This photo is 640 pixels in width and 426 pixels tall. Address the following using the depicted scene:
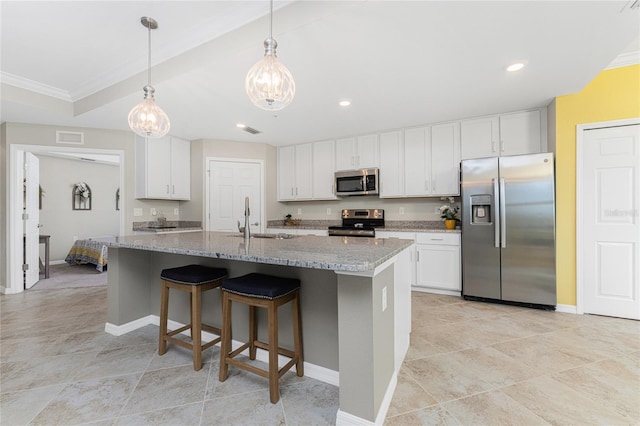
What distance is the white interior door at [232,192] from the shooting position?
15.3 ft

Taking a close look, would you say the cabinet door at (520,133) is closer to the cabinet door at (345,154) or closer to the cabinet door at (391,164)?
the cabinet door at (391,164)

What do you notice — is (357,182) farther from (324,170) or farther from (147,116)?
(147,116)

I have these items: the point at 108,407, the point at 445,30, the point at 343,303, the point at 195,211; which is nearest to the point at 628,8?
the point at 445,30

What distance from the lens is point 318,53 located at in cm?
216

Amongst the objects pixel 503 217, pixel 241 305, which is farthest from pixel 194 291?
pixel 503 217

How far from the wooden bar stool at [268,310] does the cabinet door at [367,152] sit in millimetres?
3011

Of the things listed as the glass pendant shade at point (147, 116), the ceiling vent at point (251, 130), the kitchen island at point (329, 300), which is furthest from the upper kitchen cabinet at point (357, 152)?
the glass pendant shade at point (147, 116)

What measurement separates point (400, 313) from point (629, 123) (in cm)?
311

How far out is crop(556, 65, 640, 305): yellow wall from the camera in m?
2.82

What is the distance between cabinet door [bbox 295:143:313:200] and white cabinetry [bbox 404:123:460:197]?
64.5 inches

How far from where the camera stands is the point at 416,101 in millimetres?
3127

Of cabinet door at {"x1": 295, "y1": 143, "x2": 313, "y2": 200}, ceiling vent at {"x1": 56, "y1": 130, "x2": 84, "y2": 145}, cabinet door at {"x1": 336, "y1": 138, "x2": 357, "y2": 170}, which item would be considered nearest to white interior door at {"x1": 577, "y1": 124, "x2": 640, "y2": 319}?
cabinet door at {"x1": 336, "y1": 138, "x2": 357, "y2": 170}

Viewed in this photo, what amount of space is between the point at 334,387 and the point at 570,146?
3433 millimetres

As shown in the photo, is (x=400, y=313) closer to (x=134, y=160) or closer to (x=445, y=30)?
(x=445, y=30)
